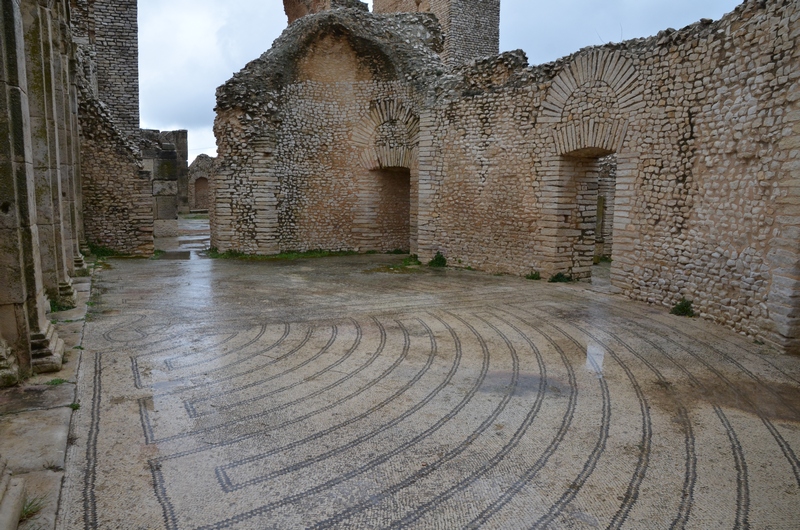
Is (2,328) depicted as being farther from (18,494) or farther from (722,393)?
(722,393)

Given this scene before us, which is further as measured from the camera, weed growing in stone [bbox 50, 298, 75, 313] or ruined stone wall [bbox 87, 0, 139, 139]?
ruined stone wall [bbox 87, 0, 139, 139]

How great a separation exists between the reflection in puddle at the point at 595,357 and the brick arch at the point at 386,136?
330 inches

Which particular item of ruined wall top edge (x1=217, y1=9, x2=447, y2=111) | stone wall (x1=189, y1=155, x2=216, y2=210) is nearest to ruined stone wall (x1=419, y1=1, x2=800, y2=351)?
ruined wall top edge (x1=217, y1=9, x2=447, y2=111)

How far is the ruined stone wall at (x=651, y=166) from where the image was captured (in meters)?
5.66

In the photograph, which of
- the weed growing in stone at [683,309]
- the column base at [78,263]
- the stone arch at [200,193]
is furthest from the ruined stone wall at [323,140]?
the stone arch at [200,193]

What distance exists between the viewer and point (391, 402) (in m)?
3.95

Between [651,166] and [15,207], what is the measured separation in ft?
24.2

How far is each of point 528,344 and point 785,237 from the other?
2.80 meters

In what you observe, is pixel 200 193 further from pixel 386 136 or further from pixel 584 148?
pixel 584 148

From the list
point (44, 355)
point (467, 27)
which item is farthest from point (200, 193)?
point (44, 355)

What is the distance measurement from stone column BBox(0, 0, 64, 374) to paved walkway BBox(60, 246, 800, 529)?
591 millimetres

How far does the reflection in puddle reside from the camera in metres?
4.76

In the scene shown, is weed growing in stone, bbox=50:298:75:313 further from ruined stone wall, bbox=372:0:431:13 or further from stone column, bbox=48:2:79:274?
ruined stone wall, bbox=372:0:431:13

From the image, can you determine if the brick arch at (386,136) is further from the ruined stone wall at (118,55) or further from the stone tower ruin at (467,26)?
the stone tower ruin at (467,26)
